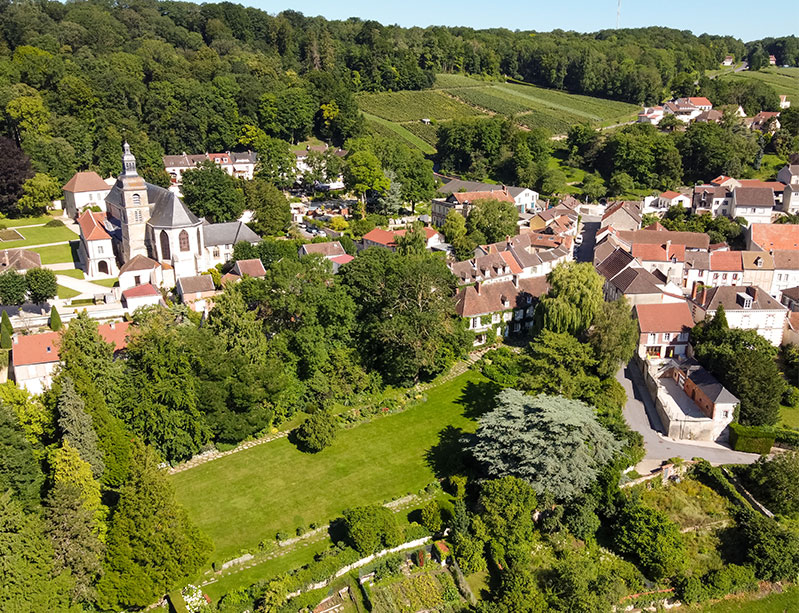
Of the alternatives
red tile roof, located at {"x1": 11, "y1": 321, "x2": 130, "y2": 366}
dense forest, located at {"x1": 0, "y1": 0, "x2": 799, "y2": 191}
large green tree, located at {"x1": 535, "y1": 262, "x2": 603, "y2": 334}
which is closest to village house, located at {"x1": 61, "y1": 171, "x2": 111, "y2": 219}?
dense forest, located at {"x1": 0, "y1": 0, "x2": 799, "y2": 191}

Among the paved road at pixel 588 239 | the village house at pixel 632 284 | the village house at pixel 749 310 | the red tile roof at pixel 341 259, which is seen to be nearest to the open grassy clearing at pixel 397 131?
the paved road at pixel 588 239

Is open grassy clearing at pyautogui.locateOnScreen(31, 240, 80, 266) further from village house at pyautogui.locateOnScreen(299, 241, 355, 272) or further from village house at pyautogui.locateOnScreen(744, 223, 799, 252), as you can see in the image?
village house at pyautogui.locateOnScreen(744, 223, 799, 252)

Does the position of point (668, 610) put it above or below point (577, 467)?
below

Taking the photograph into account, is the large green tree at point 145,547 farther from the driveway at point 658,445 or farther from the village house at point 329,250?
the village house at point 329,250

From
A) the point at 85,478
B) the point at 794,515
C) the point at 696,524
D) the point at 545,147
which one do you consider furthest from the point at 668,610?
the point at 545,147

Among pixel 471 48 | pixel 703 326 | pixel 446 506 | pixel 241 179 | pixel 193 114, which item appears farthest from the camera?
pixel 471 48

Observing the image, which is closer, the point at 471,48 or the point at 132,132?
the point at 132,132

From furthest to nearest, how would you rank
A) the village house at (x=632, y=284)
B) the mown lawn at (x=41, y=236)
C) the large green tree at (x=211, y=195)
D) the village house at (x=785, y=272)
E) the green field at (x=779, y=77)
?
the green field at (x=779, y=77), the large green tree at (x=211, y=195), the mown lawn at (x=41, y=236), the village house at (x=785, y=272), the village house at (x=632, y=284)

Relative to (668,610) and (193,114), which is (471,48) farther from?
(668,610)
